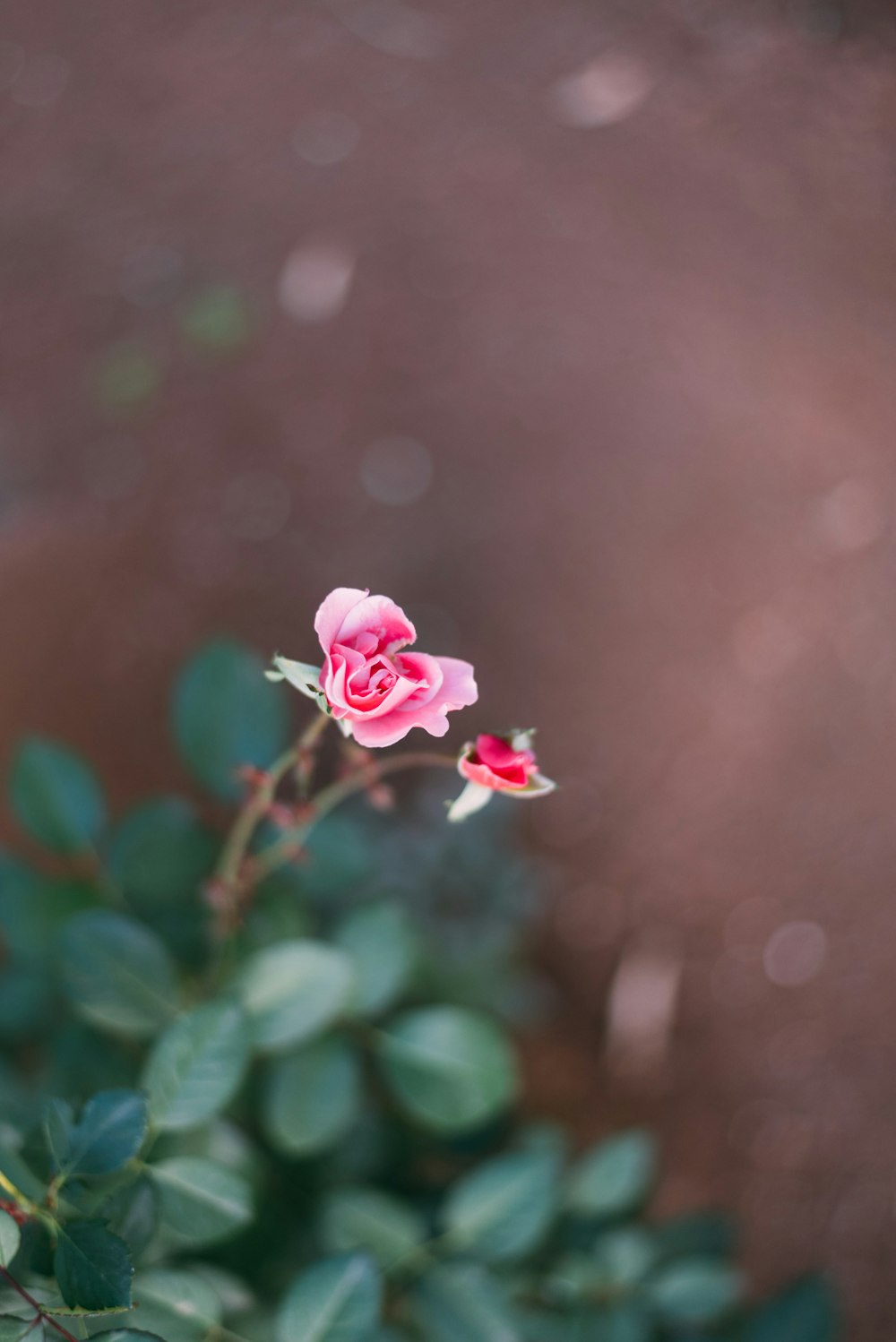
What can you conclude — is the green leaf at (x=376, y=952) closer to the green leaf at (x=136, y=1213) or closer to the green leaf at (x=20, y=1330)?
the green leaf at (x=136, y=1213)

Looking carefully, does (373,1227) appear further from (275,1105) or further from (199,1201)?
(199,1201)

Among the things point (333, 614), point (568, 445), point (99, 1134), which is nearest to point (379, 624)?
point (333, 614)

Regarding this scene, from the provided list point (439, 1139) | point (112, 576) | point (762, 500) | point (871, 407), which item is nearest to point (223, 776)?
point (439, 1139)

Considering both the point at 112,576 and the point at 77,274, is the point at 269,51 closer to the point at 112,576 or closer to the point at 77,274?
the point at 77,274

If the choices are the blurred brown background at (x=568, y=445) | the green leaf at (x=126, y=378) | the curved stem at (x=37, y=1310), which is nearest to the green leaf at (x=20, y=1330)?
the curved stem at (x=37, y=1310)

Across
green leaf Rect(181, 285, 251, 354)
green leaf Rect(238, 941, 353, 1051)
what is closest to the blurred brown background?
green leaf Rect(181, 285, 251, 354)

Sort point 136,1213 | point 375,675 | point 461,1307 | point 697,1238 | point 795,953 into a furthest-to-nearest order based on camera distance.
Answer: point 795,953 < point 697,1238 < point 461,1307 < point 136,1213 < point 375,675

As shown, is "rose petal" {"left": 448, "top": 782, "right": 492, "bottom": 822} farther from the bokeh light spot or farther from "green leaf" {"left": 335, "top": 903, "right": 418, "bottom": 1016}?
the bokeh light spot
